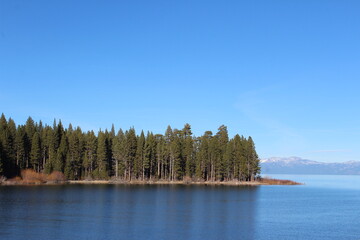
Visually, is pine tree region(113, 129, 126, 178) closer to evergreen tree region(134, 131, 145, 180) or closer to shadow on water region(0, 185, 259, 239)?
evergreen tree region(134, 131, 145, 180)

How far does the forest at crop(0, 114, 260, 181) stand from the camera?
139 metres

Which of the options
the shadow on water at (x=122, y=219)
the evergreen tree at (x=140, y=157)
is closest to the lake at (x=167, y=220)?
the shadow on water at (x=122, y=219)

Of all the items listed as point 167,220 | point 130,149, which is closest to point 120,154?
point 130,149

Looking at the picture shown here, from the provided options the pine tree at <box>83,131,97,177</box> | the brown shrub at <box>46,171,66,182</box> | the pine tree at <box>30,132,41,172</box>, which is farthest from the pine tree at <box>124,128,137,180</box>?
the pine tree at <box>30,132,41,172</box>

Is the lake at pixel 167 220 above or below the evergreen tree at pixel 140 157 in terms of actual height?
below

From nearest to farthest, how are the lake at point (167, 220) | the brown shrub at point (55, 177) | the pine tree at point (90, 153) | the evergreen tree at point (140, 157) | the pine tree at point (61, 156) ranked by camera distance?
the lake at point (167, 220) < the brown shrub at point (55, 177) < the pine tree at point (61, 156) < the pine tree at point (90, 153) < the evergreen tree at point (140, 157)

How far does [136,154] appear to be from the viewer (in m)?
149

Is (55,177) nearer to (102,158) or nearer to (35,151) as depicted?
(35,151)

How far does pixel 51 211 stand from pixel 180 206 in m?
23.3

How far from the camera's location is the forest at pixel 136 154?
139 metres

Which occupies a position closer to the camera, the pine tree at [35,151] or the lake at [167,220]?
the lake at [167,220]

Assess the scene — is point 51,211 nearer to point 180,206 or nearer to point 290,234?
point 180,206

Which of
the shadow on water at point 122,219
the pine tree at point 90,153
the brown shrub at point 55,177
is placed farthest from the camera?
the pine tree at point 90,153

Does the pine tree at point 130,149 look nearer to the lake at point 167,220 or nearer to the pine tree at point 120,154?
the pine tree at point 120,154
